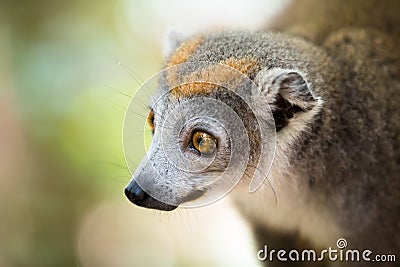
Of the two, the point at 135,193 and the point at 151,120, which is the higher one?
the point at 151,120

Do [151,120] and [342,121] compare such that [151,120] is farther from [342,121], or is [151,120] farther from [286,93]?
[342,121]

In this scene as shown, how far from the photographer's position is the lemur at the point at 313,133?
1.07 m

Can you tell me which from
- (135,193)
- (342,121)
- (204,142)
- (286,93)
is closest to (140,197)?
(135,193)

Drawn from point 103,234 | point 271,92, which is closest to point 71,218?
point 103,234

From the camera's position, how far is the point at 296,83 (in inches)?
40.8

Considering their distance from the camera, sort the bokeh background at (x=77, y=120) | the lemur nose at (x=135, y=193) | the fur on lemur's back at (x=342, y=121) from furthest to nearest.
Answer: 1. the bokeh background at (x=77, y=120)
2. the fur on lemur's back at (x=342, y=121)
3. the lemur nose at (x=135, y=193)

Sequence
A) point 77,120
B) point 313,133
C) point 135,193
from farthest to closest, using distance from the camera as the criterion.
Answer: point 77,120
point 313,133
point 135,193

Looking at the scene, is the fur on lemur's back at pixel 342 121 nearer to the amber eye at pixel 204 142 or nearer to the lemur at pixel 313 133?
the lemur at pixel 313 133

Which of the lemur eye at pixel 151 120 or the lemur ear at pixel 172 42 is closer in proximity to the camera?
the lemur eye at pixel 151 120

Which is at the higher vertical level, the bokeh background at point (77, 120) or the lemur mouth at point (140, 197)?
the bokeh background at point (77, 120)

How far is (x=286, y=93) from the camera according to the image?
105cm

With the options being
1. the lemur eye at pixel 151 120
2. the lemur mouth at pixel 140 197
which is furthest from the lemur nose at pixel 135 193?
the lemur eye at pixel 151 120

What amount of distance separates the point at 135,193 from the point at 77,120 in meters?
0.54

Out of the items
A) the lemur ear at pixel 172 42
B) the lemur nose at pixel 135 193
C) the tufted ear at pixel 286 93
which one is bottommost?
the lemur nose at pixel 135 193
